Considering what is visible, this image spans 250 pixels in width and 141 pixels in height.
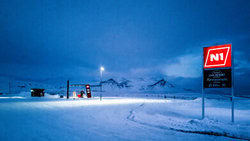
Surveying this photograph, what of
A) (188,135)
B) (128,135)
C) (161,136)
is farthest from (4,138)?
(188,135)

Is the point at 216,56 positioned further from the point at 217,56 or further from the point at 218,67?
the point at 218,67

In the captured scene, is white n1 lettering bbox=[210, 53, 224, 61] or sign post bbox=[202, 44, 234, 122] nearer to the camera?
sign post bbox=[202, 44, 234, 122]

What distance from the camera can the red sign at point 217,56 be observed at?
10.6 metres

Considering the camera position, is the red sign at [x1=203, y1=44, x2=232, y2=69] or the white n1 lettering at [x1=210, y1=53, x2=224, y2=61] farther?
the white n1 lettering at [x1=210, y1=53, x2=224, y2=61]

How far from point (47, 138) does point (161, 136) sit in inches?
180

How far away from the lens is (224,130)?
25.3 feet

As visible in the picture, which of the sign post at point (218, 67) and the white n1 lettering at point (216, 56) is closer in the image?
the sign post at point (218, 67)

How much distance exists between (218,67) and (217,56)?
0.79 m

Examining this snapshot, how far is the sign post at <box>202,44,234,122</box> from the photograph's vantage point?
10.6 m

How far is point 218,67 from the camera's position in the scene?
1105 cm

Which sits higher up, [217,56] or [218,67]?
[217,56]

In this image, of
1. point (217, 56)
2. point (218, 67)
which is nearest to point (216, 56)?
point (217, 56)

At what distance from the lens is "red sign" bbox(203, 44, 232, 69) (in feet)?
34.8

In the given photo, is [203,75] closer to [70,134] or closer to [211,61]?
[211,61]
